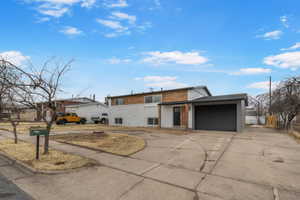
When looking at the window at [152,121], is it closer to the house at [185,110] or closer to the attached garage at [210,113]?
the house at [185,110]

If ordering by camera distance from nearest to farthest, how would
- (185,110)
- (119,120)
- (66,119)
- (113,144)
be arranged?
(113,144) → (185,110) → (119,120) → (66,119)

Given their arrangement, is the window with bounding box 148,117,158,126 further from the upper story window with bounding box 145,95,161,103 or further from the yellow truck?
the yellow truck

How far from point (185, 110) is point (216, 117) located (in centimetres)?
377

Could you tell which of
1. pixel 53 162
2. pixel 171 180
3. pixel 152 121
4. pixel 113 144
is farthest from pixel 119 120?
pixel 171 180

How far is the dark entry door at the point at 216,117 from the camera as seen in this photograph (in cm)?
1642

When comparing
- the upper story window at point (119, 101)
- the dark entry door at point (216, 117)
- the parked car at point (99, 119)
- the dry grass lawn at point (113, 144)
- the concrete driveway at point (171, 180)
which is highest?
the upper story window at point (119, 101)

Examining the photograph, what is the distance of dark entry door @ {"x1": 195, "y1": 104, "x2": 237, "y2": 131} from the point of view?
647 inches

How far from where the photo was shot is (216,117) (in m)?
17.2

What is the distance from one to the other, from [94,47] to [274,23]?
14296mm

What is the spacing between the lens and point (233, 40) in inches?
505

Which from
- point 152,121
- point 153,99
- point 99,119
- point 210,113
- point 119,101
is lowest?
point 99,119

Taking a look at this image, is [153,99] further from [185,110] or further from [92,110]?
[92,110]

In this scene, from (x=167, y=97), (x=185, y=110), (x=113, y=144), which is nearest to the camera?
(x=113, y=144)

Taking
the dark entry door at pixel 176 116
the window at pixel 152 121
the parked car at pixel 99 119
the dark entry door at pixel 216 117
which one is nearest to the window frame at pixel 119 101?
the window at pixel 152 121
